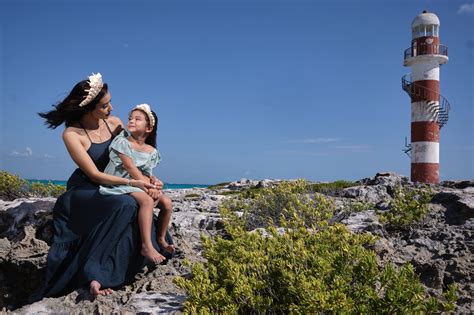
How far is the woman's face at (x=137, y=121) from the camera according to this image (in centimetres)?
561

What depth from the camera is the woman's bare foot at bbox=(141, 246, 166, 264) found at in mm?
5078

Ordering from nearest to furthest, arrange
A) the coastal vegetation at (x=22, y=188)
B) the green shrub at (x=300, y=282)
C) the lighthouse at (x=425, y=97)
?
the green shrub at (x=300, y=282) → the coastal vegetation at (x=22, y=188) → the lighthouse at (x=425, y=97)

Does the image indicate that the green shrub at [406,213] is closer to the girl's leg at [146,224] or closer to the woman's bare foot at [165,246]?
the woman's bare foot at [165,246]

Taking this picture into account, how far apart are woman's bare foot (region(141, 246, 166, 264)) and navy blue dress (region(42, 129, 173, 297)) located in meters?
0.13

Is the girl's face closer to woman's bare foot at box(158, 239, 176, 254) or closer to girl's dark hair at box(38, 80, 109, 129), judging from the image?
girl's dark hair at box(38, 80, 109, 129)

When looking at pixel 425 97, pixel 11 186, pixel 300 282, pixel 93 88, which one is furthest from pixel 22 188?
pixel 425 97

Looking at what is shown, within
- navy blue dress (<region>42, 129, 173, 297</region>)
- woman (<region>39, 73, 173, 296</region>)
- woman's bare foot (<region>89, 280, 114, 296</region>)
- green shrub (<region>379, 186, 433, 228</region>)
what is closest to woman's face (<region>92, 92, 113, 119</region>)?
woman (<region>39, 73, 173, 296</region>)

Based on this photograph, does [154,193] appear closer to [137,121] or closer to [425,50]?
[137,121]

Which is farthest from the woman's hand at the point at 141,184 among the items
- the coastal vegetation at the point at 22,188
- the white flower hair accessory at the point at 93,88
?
the coastal vegetation at the point at 22,188

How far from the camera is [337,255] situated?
4133 millimetres

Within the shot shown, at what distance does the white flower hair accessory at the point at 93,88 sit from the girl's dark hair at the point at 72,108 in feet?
0.14

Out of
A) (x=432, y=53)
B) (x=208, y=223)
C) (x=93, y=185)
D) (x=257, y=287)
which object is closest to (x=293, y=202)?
(x=208, y=223)

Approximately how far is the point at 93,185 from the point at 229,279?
241cm

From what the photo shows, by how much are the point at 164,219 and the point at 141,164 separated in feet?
2.44
